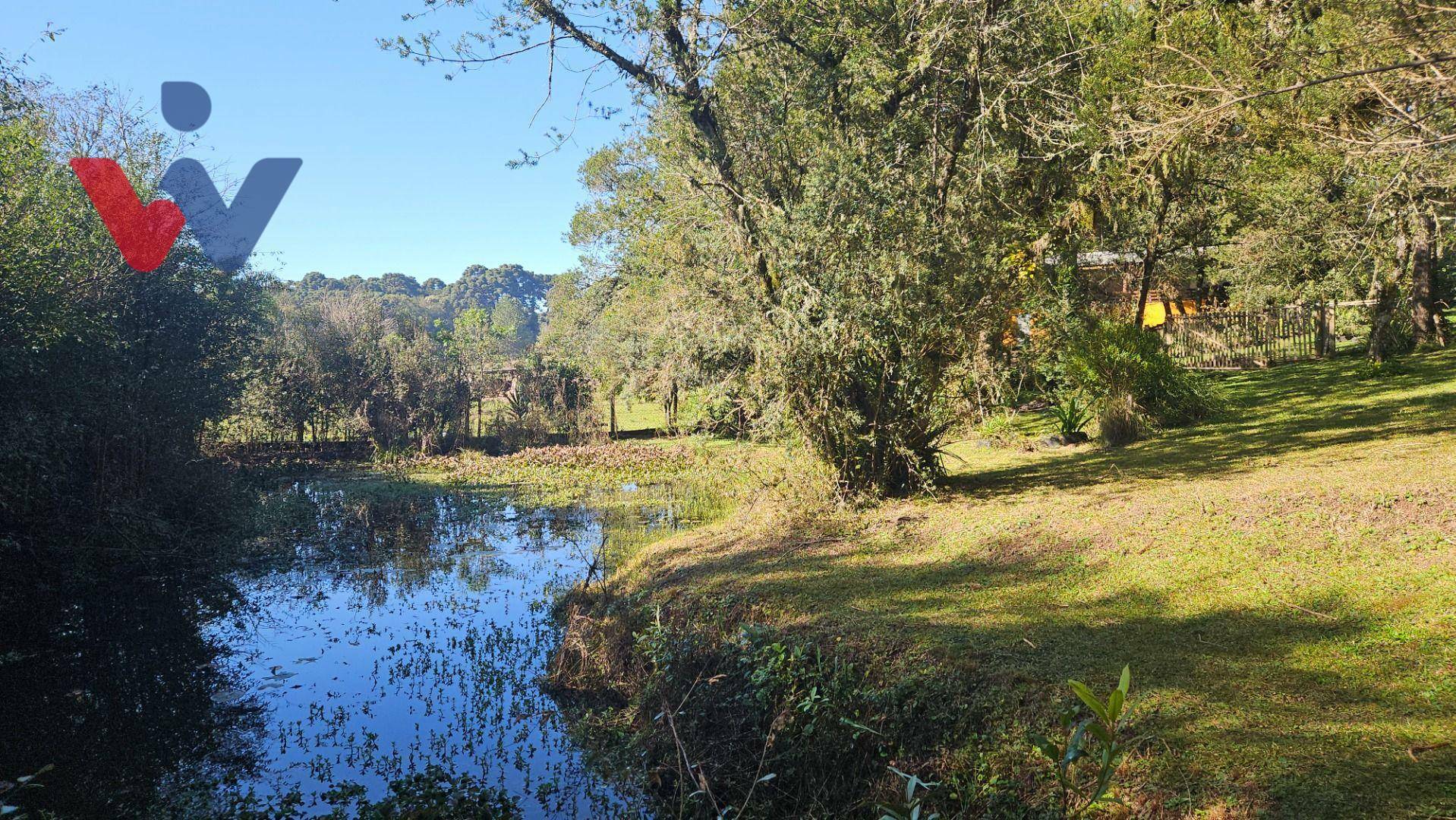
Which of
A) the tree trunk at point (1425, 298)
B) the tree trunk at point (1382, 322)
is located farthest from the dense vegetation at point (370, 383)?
the tree trunk at point (1425, 298)

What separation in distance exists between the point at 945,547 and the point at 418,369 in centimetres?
1966

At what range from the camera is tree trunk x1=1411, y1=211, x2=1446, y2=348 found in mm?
17484

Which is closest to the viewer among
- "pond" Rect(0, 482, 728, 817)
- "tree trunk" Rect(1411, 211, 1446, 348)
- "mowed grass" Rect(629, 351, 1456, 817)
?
"mowed grass" Rect(629, 351, 1456, 817)

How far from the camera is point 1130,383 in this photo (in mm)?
13039

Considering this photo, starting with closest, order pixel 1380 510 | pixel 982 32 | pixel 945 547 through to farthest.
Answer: pixel 1380 510 < pixel 945 547 < pixel 982 32

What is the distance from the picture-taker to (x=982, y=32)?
28.9ft

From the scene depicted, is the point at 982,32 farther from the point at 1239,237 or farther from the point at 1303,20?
the point at 1239,237

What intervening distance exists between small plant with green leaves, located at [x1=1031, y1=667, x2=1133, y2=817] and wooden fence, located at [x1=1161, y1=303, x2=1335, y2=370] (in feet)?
61.3

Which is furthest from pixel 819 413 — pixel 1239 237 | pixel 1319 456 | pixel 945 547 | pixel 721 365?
pixel 1239 237

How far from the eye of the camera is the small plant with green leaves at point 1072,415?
44.1 ft

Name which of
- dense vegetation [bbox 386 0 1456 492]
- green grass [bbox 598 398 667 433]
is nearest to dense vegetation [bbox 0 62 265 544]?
dense vegetation [bbox 386 0 1456 492]

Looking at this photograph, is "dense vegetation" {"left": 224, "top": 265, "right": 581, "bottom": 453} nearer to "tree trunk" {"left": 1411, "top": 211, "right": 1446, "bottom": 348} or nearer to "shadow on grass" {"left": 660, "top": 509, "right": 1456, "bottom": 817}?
"shadow on grass" {"left": 660, "top": 509, "right": 1456, "bottom": 817}

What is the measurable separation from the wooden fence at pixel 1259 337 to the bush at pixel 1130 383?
7.26 m

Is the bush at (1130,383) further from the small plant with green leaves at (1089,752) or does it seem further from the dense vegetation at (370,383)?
the dense vegetation at (370,383)
